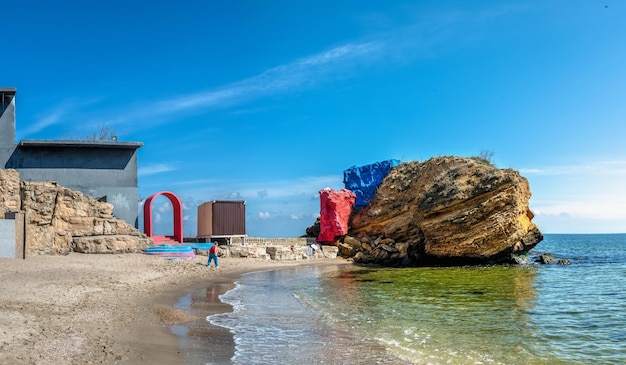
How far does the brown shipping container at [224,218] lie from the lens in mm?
35906

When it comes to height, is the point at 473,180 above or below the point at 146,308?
above

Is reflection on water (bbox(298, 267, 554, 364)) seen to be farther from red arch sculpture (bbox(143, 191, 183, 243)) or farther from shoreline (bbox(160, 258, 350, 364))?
red arch sculpture (bbox(143, 191, 183, 243))

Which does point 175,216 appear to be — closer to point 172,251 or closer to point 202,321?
point 172,251

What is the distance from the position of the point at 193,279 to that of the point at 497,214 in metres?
21.7

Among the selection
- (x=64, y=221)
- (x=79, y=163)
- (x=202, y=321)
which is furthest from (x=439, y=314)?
(x=79, y=163)

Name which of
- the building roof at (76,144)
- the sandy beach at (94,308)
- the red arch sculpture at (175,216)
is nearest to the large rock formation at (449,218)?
the red arch sculpture at (175,216)

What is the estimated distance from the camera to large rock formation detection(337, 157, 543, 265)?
3388 centimetres

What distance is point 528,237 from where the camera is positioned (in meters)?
35.1

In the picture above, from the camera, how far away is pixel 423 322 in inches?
A: 537

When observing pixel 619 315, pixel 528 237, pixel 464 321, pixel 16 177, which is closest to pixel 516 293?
pixel 619 315

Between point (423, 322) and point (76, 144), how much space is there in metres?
26.5

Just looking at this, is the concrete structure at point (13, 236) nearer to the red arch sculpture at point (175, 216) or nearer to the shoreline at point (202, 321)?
the shoreline at point (202, 321)

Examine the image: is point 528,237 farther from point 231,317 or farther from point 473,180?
point 231,317

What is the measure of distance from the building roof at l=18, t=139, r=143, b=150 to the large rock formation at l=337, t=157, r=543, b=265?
1974 centimetres
